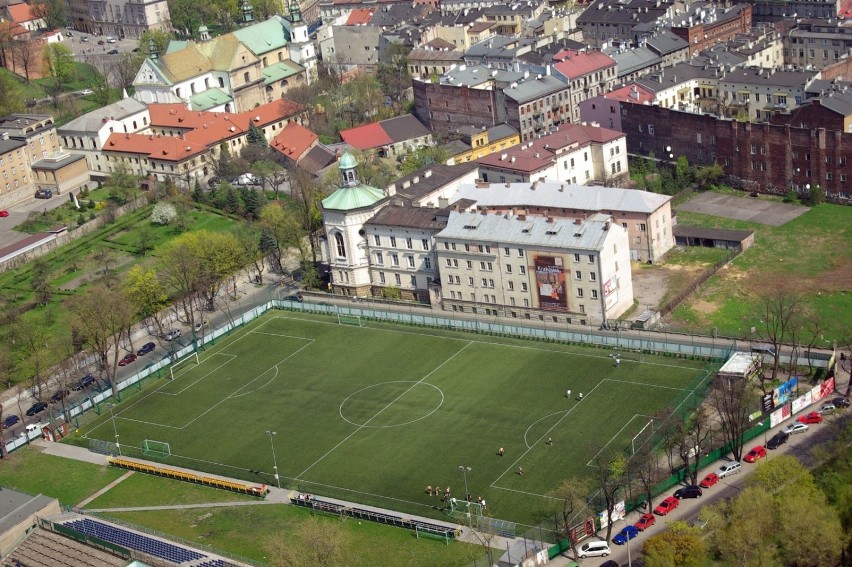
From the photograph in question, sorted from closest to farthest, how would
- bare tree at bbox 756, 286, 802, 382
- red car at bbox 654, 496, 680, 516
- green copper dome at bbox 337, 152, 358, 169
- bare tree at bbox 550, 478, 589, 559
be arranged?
bare tree at bbox 550, 478, 589, 559, red car at bbox 654, 496, 680, 516, bare tree at bbox 756, 286, 802, 382, green copper dome at bbox 337, 152, 358, 169

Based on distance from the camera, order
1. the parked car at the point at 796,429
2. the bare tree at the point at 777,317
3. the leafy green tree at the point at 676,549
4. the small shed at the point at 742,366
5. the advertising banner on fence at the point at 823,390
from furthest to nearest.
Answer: the bare tree at the point at 777,317
the small shed at the point at 742,366
the advertising banner on fence at the point at 823,390
the parked car at the point at 796,429
the leafy green tree at the point at 676,549

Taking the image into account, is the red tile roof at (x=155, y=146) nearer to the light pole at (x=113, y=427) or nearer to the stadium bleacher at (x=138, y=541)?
the light pole at (x=113, y=427)

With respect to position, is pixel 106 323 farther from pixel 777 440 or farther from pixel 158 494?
pixel 777 440

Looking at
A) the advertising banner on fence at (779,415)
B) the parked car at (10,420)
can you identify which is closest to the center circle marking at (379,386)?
the advertising banner on fence at (779,415)

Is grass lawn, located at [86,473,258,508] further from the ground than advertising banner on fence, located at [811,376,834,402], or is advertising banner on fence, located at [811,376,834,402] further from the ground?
advertising banner on fence, located at [811,376,834,402]

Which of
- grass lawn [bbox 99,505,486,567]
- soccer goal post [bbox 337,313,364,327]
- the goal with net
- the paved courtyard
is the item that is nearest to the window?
soccer goal post [bbox 337,313,364,327]

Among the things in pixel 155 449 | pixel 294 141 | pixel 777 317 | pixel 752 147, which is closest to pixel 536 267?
pixel 777 317

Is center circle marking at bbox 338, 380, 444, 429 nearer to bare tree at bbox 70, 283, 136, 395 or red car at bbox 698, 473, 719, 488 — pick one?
bare tree at bbox 70, 283, 136, 395
